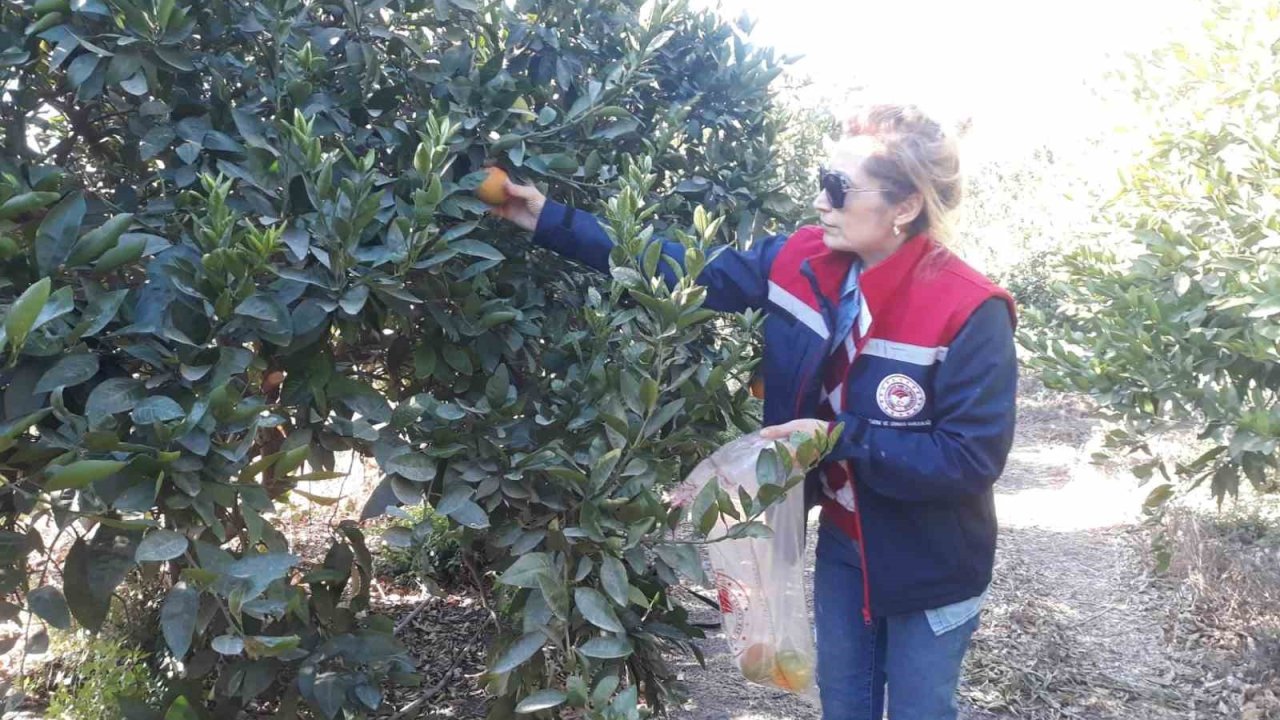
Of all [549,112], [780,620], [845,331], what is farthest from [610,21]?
[780,620]

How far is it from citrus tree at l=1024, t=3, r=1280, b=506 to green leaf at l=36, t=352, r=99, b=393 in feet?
8.50

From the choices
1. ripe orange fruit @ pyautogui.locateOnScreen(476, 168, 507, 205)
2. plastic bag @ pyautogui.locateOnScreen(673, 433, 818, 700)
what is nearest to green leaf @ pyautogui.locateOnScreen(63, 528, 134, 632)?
ripe orange fruit @ pyautogui.locateOnScreen(476, 168, 507, 205)

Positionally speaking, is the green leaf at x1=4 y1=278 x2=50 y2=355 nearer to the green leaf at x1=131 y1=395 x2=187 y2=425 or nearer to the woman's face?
the green leaf at x1=131 y1=395 x2=187 y2=425

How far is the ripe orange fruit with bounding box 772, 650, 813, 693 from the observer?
8.30ft

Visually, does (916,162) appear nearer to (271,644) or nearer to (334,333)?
(334,333)

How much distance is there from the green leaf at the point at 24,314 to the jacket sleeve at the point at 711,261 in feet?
3.62

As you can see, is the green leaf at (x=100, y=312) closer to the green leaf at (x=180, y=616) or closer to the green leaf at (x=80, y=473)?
the green leaf at (x=80, y=473)

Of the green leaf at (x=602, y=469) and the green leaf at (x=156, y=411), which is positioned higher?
the green leaf at (x=602, y=469)

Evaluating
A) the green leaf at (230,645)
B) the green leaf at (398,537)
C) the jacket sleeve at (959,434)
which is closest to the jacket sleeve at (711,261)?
the jacket sleeve at (959,434)

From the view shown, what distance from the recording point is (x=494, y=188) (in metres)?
2.26

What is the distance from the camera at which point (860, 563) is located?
2502 mm

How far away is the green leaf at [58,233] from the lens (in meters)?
1.73

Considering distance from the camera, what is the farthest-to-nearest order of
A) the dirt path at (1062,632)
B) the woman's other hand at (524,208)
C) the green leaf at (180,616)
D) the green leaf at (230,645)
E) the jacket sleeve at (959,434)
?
the dirt path at (1062,632), the woman's other hand at (524,208), the jacket sleeve at (959,434), the green leaf at (180,616), the green leaf at (230,645)

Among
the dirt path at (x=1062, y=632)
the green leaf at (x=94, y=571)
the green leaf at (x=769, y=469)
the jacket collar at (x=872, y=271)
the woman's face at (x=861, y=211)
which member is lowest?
the dirt path at (x=1062, y=632)
